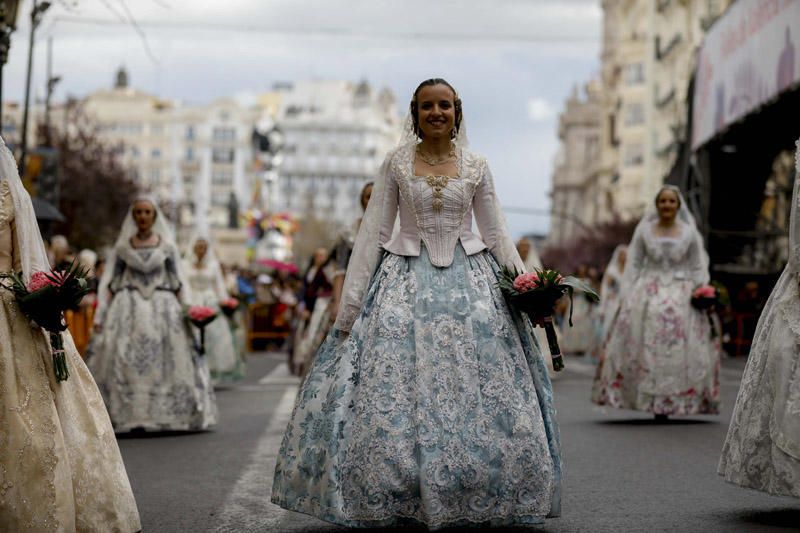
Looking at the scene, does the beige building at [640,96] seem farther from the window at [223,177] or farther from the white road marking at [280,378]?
the window at [223,177]

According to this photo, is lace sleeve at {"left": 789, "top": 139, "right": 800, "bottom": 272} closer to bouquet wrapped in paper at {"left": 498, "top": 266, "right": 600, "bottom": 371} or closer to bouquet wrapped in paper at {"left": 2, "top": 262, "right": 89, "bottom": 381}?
bouquet wrapped in paper at {"left": 498, "top": 266, "right": 600, "bottom": 371}

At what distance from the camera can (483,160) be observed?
25.2 ft

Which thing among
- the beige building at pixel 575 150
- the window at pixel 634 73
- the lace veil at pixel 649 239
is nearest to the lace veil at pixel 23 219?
the lace veil at pixel 649 239

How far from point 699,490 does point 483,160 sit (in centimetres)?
233

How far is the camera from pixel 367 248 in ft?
24.8

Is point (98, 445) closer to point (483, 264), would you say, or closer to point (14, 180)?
point (14, 180)

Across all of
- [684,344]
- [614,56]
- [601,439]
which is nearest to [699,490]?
[601,439]

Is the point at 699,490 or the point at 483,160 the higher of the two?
the point at 483,160

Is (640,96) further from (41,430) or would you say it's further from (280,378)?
(41,430)

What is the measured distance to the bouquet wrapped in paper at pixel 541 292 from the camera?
23.4 ft

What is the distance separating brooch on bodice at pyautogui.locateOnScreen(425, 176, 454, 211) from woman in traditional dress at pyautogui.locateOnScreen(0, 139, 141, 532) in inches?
69.3

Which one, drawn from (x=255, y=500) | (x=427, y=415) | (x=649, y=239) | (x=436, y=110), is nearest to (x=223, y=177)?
(x=649, y=239)

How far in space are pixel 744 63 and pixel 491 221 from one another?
18.7 m

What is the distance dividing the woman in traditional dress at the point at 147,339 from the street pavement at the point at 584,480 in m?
0.27
